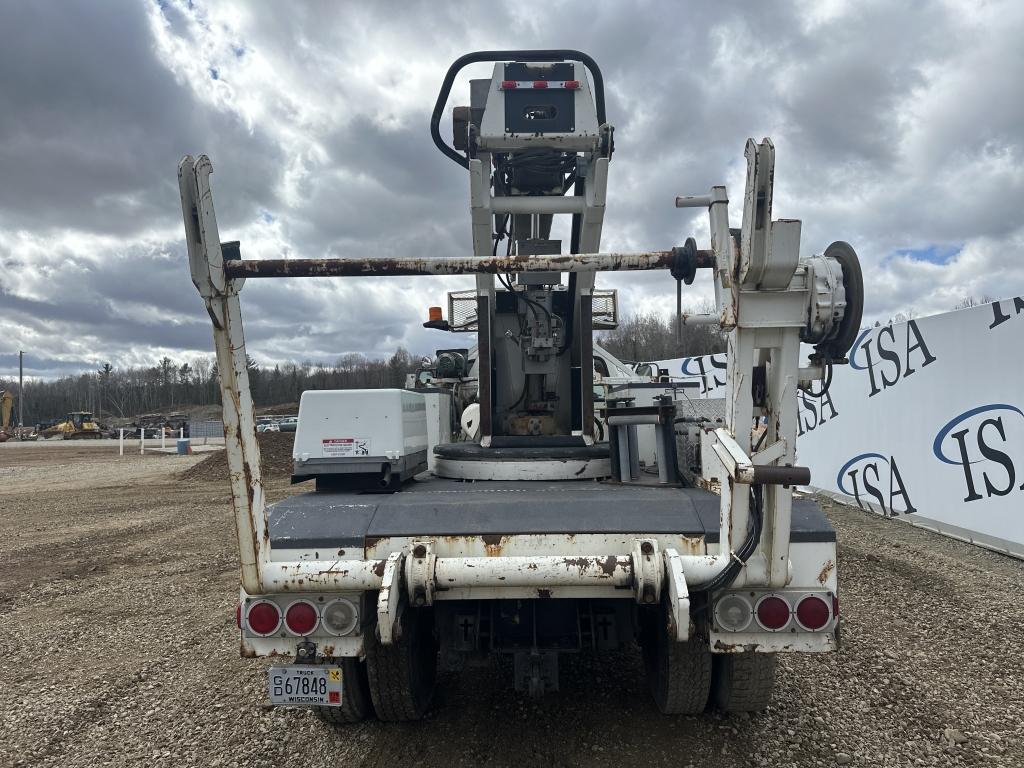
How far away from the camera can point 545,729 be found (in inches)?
131

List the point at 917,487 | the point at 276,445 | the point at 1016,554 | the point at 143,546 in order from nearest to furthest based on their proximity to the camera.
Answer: the point at 1016,554
the point at 917,487
the point at 143,546
the point at 276,445

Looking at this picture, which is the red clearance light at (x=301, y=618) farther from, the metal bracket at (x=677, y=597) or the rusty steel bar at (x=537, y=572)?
the metal bracket at (x=677, y=597)

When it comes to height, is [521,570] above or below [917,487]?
above

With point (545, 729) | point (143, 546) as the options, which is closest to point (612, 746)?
point (545, 729)

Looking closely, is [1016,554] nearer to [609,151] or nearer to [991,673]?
[991,673]

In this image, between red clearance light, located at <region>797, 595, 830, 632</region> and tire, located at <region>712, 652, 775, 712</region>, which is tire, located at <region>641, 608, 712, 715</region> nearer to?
tire, located at <region>712, 652, 775, 712</region>

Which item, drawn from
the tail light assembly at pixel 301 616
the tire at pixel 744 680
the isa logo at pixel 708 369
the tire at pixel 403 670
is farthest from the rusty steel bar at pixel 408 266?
the isa logo at pixel 708 369

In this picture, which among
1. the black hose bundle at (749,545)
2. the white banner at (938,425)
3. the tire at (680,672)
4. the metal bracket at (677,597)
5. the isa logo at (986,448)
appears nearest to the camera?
the metal bracket at (677,597)

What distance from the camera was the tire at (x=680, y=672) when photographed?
9.40ft

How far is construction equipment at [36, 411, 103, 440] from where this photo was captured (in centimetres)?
4831

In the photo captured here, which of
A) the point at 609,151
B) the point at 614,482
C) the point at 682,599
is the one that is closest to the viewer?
the point at 682,599

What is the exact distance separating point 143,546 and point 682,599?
8589mm

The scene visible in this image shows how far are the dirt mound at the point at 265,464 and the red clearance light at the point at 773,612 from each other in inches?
557

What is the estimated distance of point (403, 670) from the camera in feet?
9.72
